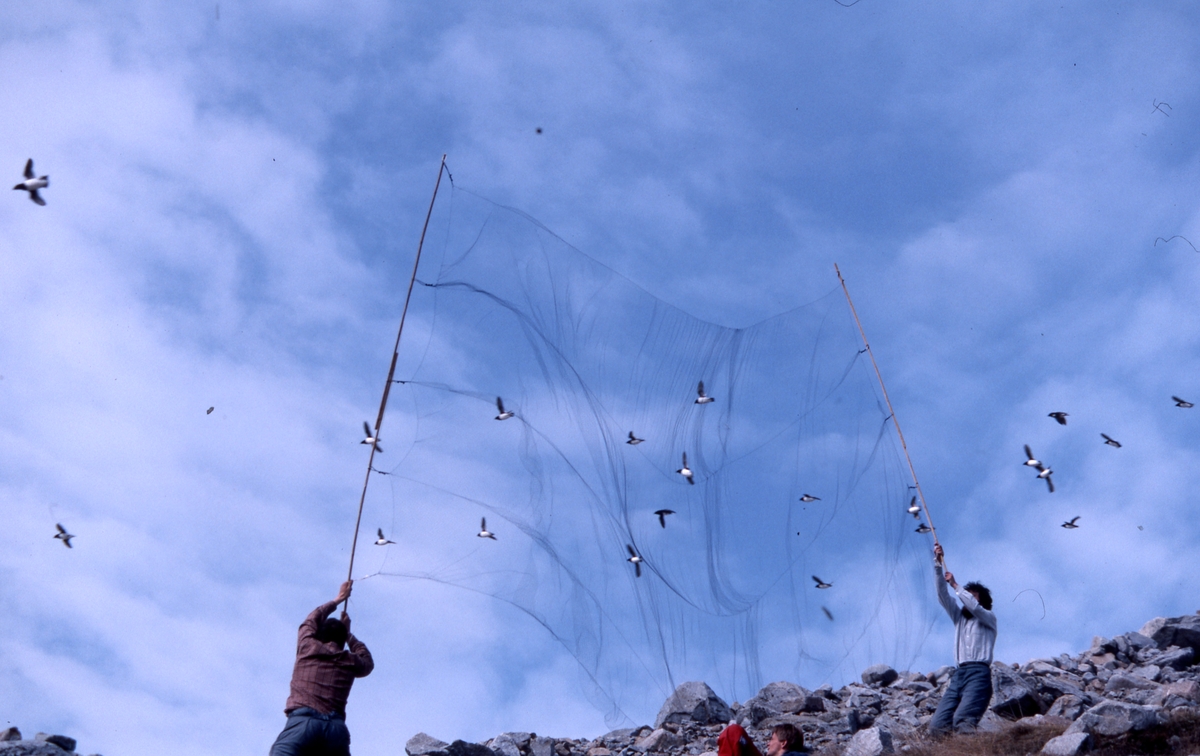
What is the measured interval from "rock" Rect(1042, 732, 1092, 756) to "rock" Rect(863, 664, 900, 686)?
35.8 ft

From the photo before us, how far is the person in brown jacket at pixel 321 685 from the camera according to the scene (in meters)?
10.7

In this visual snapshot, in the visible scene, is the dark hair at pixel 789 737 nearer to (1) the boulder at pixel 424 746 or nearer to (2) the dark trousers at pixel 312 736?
(2) the dark trousers at pixel 312 736

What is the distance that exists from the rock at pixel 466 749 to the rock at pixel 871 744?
6.34 meters

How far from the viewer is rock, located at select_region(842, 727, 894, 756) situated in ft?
49.6

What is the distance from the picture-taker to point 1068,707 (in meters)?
17.4

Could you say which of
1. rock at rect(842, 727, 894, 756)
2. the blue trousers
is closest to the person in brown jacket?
rock at rect(842, 727, 894, 756)

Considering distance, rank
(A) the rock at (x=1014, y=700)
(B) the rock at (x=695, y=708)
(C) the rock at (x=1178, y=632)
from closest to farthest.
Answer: (A) the rock at (x=1014, y=700)
(B) the rock at (x=695, y=708)
(C) the rock at (x=1178, y=632)

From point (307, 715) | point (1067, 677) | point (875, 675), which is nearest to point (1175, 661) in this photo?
point (1067, 677)

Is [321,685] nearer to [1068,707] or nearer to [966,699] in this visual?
[966,699]

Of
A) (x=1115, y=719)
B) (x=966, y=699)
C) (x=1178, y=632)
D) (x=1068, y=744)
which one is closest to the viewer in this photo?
(x=1068, y=744)

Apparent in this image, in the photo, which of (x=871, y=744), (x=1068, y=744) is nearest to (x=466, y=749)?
(x=871, y=744)

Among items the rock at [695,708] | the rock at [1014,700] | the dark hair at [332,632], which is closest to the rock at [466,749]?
the rock at [695,708]

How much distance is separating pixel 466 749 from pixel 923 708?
913cm

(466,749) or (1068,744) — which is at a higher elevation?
(466,749)
